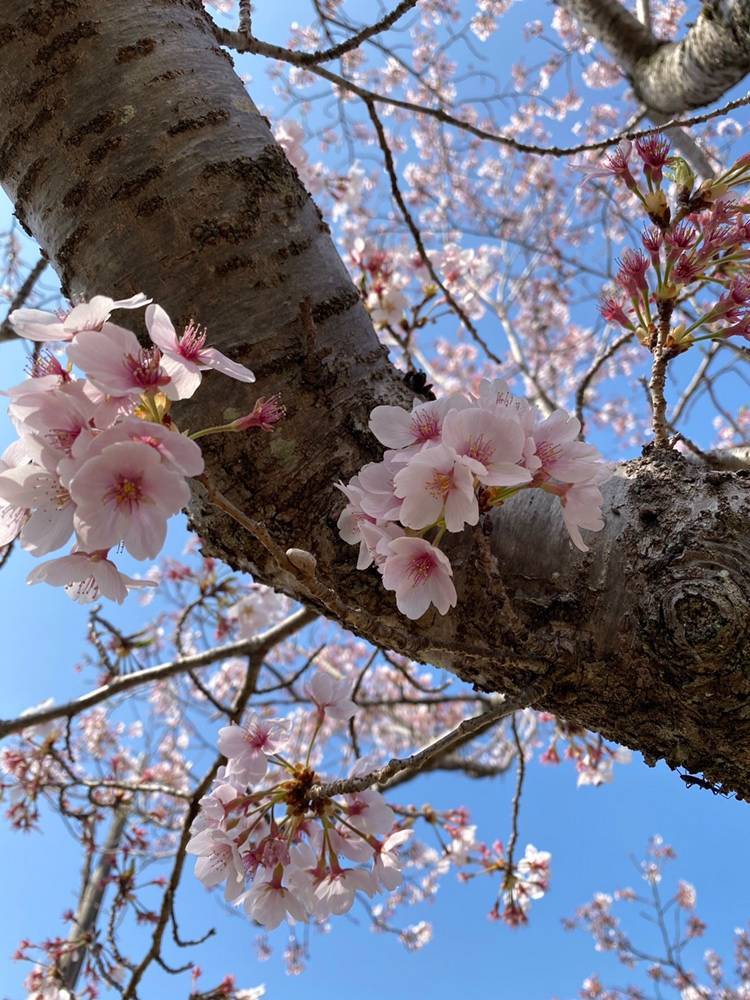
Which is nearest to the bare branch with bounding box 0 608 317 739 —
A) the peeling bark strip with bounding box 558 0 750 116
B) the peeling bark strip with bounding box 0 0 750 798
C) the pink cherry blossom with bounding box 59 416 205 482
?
the peeling bark strip with bounding box 0 0 750 798

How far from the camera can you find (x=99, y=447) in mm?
602

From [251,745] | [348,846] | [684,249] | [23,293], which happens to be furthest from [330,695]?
[23,293]

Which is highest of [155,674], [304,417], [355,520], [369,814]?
[155,674]

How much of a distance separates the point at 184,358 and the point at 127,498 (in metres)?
0.17

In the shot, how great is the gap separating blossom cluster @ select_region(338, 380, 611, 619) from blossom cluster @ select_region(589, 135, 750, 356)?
0.48 m

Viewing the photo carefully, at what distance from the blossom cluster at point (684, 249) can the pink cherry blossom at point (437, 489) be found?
66cm

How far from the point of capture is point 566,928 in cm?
935

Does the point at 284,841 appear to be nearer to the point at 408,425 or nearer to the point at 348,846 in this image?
the point at 348,846

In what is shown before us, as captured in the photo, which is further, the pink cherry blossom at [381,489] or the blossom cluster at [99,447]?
the pink cherry blossom at [381,489]

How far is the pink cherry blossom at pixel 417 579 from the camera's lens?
30.5 inches

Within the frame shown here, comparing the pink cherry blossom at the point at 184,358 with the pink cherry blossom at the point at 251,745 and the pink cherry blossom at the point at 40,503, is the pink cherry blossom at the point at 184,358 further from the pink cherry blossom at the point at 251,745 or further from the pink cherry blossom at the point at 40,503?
the pink cherry blossom at the point at 251,745

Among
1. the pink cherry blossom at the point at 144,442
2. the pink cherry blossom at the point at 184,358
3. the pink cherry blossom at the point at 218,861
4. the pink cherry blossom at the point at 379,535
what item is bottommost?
the pink cherry blossom at the point at 218,861

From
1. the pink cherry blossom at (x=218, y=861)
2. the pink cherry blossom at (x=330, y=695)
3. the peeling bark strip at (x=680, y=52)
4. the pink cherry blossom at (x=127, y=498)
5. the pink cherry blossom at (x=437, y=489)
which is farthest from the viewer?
the peeling bark strip at (x=680, y=52)

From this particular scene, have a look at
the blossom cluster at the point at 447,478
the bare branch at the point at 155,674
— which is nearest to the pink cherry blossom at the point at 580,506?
the blossom cluster at the point at 447,478
